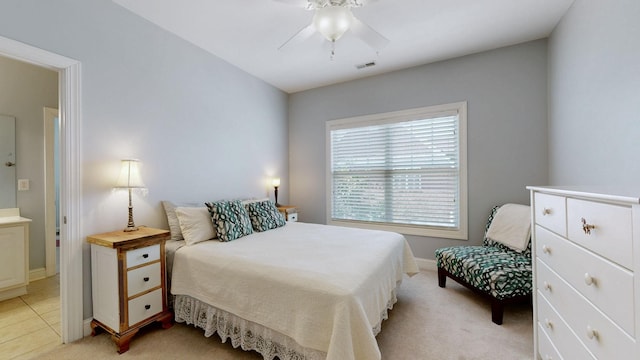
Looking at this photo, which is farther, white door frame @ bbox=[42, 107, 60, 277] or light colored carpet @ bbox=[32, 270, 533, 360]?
white door frame @ bbox=[42, 107, 60, 277]

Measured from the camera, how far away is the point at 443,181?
134 inches

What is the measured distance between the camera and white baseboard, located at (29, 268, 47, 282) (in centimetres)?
300

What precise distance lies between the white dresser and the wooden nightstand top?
2.62 meters

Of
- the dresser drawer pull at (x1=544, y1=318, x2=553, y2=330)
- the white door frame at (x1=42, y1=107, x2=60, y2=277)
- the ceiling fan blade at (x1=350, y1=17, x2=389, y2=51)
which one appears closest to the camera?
the dresser drawer pull at (x1=544, y1=318, x2=553, y2=330)

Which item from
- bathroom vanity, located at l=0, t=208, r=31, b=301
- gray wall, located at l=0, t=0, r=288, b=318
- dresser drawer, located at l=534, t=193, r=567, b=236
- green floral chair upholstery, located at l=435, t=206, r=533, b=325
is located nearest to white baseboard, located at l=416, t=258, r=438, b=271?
green floral chair upholstery, located at l=435, t=206, r=533, b=325

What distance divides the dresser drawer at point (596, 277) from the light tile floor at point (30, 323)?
3.27m

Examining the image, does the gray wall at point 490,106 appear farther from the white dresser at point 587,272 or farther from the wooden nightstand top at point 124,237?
the wooden nightstand top at point 124,237

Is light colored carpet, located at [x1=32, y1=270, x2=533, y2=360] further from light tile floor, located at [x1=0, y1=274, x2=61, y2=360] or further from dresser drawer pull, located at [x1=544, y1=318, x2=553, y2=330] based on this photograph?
dresser drawer pull, located at [x1=544, y1=318, x2=553, y2=330]


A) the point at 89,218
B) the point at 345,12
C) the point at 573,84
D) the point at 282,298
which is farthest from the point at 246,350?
the point at 573,84

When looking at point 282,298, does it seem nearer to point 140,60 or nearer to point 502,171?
point 140,60

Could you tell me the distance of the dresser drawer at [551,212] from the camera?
122 cm

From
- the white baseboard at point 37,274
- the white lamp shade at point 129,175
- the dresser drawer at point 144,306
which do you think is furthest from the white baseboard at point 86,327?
the white baseboard at point 37,274

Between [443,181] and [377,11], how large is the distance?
223 centimetres

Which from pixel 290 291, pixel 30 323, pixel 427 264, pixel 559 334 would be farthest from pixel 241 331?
pixel 427 264
